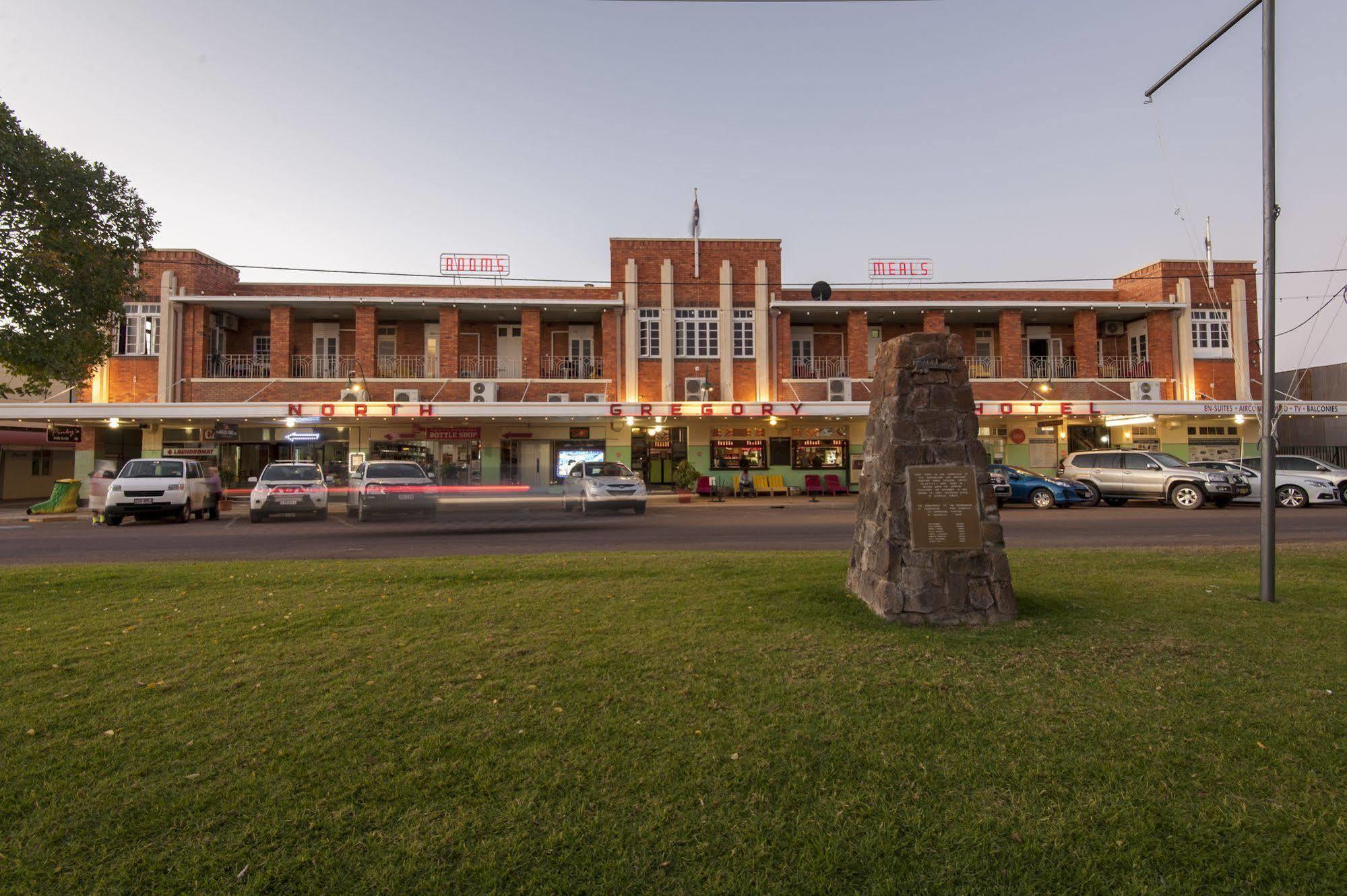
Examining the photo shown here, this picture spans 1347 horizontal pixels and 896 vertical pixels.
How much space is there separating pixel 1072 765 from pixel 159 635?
6.50m

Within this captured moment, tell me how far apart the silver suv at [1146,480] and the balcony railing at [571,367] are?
1836 centimetres

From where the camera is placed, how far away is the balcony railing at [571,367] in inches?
1163

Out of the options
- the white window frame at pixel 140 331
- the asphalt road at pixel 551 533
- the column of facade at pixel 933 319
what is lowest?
the asphalt road at pixel 551 533

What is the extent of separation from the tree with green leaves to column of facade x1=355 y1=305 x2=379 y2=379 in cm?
1454

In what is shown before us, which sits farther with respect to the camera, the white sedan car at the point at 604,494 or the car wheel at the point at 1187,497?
the car wheel at the point at 1187,497

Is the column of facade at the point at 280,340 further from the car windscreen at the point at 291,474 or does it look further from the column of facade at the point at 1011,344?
the column of facade at the point at 1011,344

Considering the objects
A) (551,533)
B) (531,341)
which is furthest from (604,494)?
(531,341)

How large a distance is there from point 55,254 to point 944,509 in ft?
47.1

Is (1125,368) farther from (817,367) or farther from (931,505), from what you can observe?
(931,505)

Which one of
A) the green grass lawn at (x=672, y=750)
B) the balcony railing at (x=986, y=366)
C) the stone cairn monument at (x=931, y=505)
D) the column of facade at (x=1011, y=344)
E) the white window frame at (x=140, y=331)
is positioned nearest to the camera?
the green grass lawn at (x=672, y=750)

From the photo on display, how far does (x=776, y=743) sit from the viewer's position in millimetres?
3615

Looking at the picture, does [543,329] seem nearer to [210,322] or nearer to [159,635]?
[210,322]

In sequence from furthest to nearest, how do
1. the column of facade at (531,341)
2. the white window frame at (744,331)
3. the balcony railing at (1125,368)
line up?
the balcony railing at (1125,368)
the white window frame at (744,331)
the column of facade at (531,341)

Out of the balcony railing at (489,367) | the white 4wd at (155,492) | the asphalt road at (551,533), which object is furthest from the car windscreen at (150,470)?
the balcony railing at (489,367)
